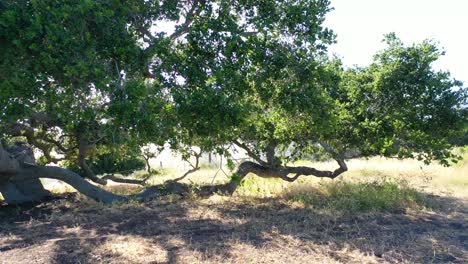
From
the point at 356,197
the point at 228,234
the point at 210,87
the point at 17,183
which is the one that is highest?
the point at 210,87

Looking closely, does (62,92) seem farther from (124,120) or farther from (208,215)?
(208,215)

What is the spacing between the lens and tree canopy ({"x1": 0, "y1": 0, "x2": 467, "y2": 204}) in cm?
622

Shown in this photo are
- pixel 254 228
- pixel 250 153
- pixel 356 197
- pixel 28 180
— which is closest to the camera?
pixel 254 228

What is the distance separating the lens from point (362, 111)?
10.8 metres

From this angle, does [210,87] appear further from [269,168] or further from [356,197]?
[269,168]

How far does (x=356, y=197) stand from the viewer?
983 centimetres

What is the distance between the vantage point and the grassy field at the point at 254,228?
235 inches

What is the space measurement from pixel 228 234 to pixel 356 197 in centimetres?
388

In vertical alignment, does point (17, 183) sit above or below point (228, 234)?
above

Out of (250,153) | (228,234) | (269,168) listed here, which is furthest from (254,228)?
(269,168)

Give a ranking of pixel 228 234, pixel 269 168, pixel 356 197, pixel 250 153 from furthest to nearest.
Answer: pixel 269 168 < pixel 250 153 < pixel 356 197 < pixel 228 234

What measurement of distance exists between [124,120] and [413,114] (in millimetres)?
7351

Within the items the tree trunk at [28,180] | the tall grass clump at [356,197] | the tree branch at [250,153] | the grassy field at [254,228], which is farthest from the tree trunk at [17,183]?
the tall grass clump at [356,197]

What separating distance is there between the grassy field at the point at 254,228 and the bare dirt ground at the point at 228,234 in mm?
14
